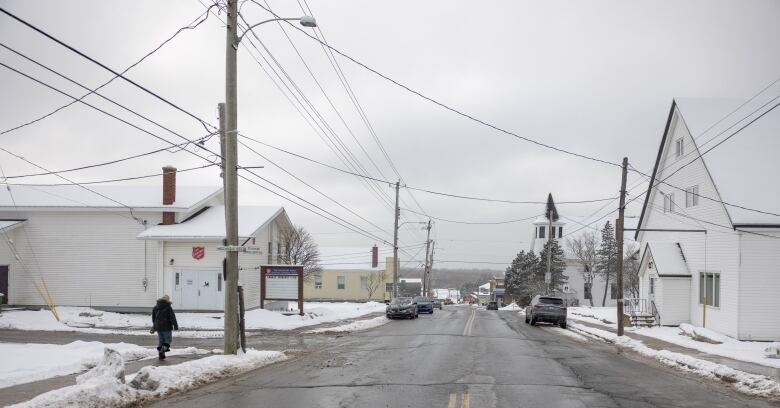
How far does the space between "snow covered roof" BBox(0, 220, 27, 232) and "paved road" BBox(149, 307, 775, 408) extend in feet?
73.0

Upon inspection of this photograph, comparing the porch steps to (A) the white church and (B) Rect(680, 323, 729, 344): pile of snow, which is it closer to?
(B) Rect(680, 323, 729, 344): pile of snow

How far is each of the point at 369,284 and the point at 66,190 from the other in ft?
137

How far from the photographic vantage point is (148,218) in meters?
32.2

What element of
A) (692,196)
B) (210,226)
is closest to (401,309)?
(210,226)

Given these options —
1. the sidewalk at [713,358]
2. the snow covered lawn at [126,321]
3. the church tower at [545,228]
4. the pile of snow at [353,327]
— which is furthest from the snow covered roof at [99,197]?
the church tower at [545,228]

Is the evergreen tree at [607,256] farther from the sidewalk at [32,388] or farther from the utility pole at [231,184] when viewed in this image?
the sidewalk at [32,388]

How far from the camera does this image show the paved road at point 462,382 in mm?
9805

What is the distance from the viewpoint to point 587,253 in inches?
→ 2913

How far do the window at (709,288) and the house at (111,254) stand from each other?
72.6ft

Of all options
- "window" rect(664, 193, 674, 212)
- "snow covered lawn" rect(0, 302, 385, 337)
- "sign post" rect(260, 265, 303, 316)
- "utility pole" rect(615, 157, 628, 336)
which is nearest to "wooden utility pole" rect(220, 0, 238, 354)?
"snow covered lawn" rect(0, 302, 385, 337)

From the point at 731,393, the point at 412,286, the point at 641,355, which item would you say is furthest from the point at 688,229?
the point at 412,286

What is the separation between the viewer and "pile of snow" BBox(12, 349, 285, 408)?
878 cm

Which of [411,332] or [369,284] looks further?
[369,284]

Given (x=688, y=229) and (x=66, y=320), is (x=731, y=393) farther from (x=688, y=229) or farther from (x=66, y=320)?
(x=66, y=320)
